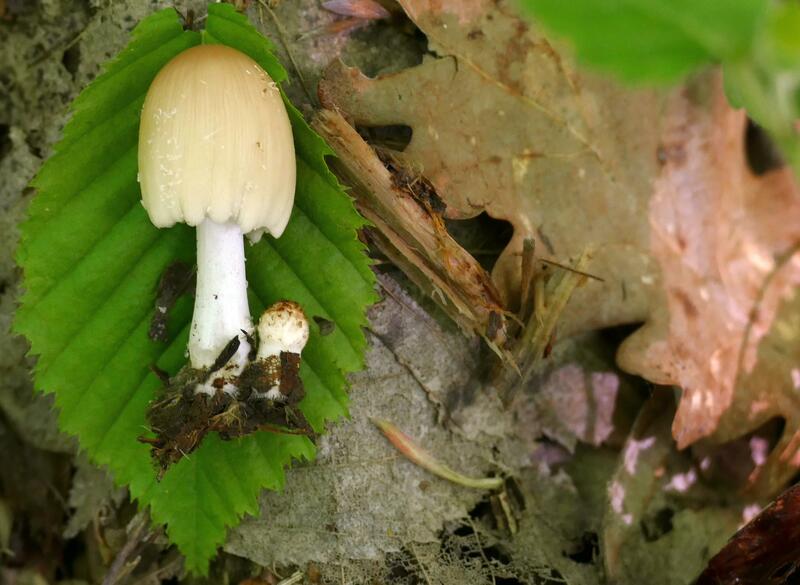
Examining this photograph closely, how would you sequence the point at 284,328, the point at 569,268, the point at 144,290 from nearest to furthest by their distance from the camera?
the point at 284,328 < the point at 144,290 < the point at 569,268

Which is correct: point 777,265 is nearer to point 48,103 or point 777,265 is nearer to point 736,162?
point 736,162

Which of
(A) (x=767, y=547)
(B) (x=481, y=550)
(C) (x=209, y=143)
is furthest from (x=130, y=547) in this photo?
(A) (x=767, y=547)

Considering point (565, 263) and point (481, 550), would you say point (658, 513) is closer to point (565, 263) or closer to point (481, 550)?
point (481, 550)

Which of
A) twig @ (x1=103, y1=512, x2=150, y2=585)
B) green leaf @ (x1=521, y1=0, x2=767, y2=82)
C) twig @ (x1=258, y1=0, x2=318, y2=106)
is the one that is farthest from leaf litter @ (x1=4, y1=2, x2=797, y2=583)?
green leaf @ (x1=521, y1=0, x2=767, y2=82)

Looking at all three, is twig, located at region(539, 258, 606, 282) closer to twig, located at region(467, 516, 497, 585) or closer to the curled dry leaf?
the curled dry leaf

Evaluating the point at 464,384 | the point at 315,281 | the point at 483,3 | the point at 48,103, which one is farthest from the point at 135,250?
the point at 483,3

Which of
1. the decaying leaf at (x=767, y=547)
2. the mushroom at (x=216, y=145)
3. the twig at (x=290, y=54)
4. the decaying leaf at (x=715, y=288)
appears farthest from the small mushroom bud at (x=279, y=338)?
the decaying leaf at (x=767, y=547)
